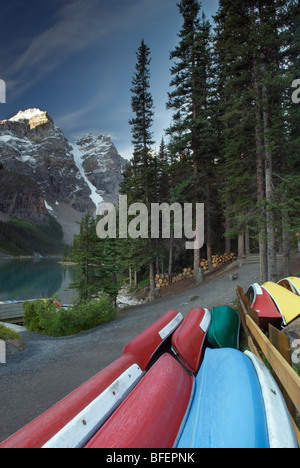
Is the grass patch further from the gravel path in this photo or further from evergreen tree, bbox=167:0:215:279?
evergreen tree, bbox=167:0:215:279

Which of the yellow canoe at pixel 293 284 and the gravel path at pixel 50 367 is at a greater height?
the yellow canoe at pixel 293 284

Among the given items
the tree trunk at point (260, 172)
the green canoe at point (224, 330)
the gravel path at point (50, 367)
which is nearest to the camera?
the gravel path at point (50, 367)

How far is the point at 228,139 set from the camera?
1390 centimetres

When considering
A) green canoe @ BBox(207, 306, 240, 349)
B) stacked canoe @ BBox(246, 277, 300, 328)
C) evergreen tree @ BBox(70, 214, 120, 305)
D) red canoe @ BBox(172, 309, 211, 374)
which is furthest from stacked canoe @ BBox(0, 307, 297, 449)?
evergreen tree @ BBox(70, 214, 120, 305)

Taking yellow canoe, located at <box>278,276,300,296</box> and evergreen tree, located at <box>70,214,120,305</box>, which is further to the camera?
evergreen tree, located at <box>70,214,120,305</box>

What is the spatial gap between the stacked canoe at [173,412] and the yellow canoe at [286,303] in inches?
96.3

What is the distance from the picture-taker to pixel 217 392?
8.35 ft

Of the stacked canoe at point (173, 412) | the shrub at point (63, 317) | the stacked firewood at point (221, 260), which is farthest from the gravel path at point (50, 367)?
the stacked firewood at point (221, 260)

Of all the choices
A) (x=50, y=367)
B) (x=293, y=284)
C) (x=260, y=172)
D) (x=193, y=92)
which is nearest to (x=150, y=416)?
(x=50, y=367)

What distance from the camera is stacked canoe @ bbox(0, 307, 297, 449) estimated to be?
1847 millimetres

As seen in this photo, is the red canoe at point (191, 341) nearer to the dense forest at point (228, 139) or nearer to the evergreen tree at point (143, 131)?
the dense forest at point (228, 139)

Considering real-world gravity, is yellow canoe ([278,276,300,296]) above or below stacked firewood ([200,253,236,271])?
above

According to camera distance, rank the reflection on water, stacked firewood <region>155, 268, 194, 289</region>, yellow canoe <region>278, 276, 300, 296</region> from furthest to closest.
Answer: the reflection on water, stacked firewood <region>155, 268, 194, 289</region>, yellow canoe <region>278, 276, 300, 296</region>

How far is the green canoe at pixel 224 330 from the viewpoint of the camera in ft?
16.9
